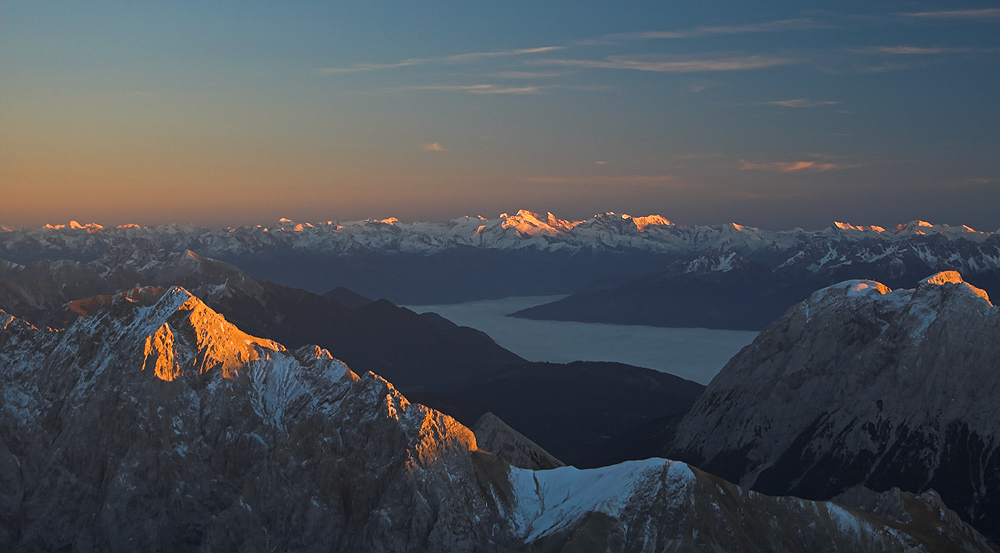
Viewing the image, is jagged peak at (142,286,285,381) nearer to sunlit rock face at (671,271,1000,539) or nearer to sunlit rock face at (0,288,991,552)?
sunlit rock face at (0,288,991,552)

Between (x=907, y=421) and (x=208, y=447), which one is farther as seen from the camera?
(x=907, y=421)

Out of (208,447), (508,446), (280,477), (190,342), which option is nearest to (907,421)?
(508,446)

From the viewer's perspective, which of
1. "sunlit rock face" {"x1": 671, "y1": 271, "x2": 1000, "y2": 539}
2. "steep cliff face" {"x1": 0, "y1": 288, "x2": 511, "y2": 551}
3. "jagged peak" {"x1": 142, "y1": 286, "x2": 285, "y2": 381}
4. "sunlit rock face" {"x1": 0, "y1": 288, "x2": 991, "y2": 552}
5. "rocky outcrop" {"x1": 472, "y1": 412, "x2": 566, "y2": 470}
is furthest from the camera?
"sunlit rock face" {"x1": 671, "y1": 271, "x2": 1000, "y2": 539}

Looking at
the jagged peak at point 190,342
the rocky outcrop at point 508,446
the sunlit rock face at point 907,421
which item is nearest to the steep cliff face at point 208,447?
the jagged peak at point 190,342

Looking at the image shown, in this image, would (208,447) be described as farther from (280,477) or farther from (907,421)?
(907,421)

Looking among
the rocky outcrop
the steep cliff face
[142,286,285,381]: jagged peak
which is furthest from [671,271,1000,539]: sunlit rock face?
[142,286,285,381]: jagged peak

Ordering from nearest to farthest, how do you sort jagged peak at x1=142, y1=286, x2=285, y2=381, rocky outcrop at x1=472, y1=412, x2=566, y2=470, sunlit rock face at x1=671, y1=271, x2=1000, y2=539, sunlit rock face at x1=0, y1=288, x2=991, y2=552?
sunlit rock face at x1=0, y1=288, x2=991, y2=552 < jagged peak at x1=142, y1=286, x2=285, y2=381 < rocky outcrop at x1=472, y1=412, x2=566, y2=470 < sunlit rock face at x1=671, y1=271, x2=1000, y2=539

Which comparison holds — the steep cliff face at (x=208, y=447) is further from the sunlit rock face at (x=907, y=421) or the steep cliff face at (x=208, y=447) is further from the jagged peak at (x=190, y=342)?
the sunlit rock face at (x=907, y=421)
